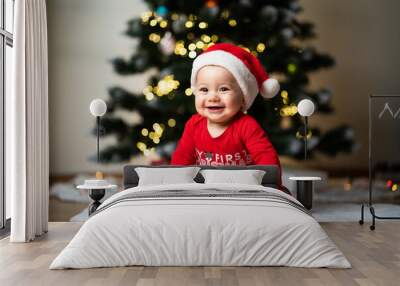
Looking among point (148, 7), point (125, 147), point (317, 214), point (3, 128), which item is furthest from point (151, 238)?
point (148, 7)

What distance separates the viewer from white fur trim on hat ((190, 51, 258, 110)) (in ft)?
19.7

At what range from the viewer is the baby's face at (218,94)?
19.7 feet

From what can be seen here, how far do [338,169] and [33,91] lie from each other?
4.18m

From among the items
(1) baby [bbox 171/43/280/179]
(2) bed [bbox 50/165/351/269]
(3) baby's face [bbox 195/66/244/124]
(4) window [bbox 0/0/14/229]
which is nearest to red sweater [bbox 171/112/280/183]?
(1) baby [bbox 171/43/280/179]

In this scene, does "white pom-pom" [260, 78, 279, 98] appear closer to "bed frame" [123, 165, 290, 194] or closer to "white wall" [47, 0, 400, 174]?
"bed frame" [123, 165, 290, 194]

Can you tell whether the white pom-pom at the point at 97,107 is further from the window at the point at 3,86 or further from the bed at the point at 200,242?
the bed at the point at 200,242

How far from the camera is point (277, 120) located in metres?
7.01

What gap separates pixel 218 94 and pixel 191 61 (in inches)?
46.9

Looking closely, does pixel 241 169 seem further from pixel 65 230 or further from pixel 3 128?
pixel 3 128

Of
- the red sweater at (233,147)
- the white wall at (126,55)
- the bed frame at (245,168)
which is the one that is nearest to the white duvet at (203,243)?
the bed frame at (245,168)

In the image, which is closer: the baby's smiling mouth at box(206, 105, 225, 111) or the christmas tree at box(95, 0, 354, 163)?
the baby's smiling mouth at box(206, 105, 225, 111)

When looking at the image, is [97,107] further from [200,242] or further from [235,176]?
[200,242]

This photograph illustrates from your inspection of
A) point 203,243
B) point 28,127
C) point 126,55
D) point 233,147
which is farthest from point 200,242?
point 126,55

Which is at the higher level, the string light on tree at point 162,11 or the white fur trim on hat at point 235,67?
the string light on tree at point 162,11
